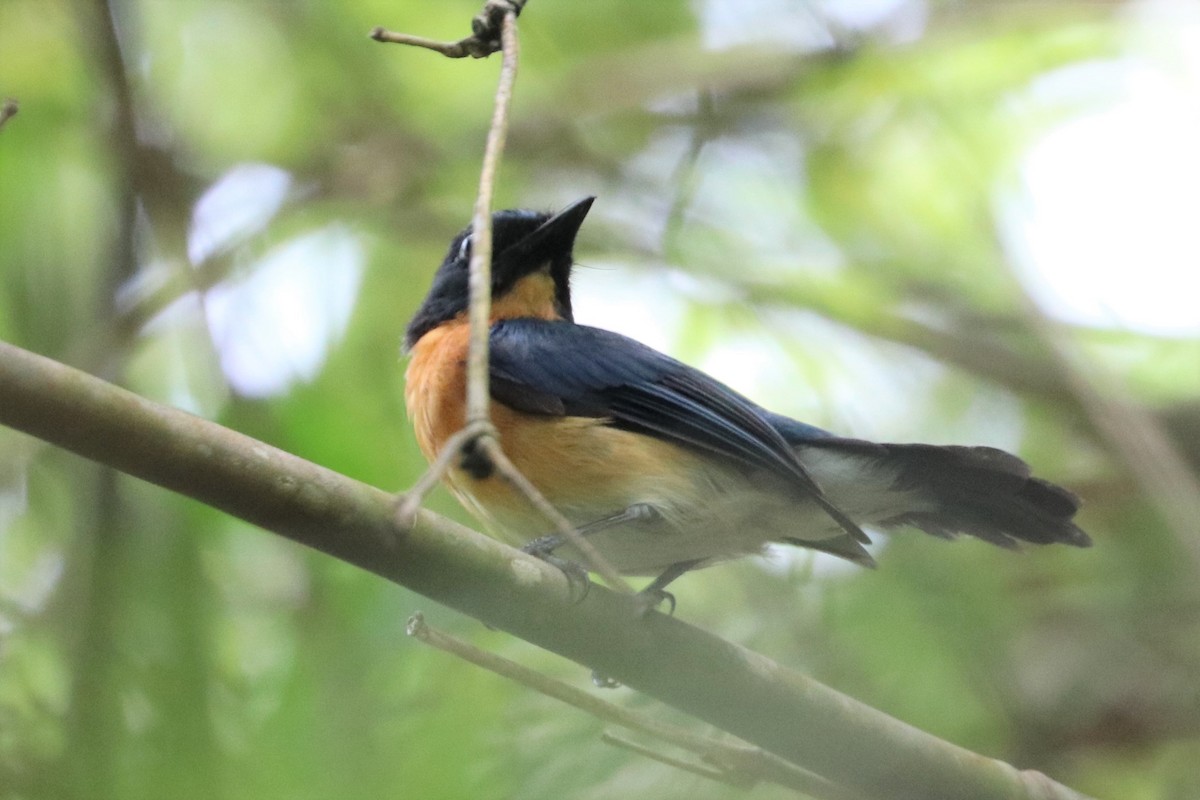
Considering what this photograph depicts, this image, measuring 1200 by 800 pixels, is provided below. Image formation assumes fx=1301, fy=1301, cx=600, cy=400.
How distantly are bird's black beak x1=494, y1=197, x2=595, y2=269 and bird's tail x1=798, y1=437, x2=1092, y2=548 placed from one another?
45.1 inches

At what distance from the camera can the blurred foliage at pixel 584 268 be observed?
4.00 m

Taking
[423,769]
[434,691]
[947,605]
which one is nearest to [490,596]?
[423,769]

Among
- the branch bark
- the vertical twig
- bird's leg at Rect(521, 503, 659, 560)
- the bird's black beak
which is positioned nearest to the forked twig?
the vertical twig

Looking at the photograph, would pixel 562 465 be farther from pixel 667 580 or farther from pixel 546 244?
pixel 546 244

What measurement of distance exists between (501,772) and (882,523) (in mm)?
1582

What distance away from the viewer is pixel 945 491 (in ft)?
13.8

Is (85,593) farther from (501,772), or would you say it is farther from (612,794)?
(612,794)

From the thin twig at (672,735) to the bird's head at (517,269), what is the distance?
184cm

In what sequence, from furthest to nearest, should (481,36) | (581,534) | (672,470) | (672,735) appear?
1. (672,470)
2. (581,534)
3. (672,735)
4. (481,36)

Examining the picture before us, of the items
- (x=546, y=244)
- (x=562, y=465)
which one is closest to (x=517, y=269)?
(x=546, y=244)

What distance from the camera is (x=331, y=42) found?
5746 millimetres

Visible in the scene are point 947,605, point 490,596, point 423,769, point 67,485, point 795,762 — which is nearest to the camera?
point 490,596

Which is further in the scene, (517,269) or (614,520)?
(517,269)

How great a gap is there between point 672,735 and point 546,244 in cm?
216
